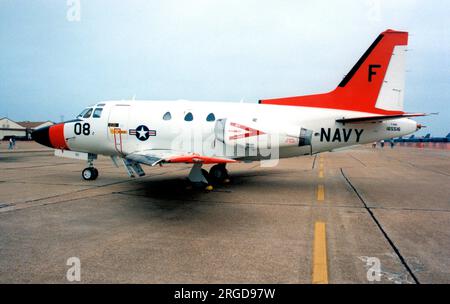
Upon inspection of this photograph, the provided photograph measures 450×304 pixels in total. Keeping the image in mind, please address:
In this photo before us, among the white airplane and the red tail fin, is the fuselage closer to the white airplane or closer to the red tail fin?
the white airplane

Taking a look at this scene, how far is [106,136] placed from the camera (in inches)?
520

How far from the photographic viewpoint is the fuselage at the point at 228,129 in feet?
37.1

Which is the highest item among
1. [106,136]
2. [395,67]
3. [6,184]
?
[395,67]

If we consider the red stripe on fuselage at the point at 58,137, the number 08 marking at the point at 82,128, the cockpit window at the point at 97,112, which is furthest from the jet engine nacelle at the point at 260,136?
the red stripe on fuselage at the point at 58,137

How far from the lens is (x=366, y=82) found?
11.9 metres

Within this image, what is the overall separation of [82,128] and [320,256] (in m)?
11.7

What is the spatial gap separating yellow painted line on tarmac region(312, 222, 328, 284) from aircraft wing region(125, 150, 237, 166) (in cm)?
369

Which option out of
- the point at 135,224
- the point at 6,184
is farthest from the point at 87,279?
the point at 6,184

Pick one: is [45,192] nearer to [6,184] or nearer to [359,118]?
[6,184]

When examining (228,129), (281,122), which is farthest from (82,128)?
(281,122)

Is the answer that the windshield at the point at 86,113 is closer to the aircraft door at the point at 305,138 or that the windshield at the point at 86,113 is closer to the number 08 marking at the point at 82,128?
the number 08 marking at the point at 82,128

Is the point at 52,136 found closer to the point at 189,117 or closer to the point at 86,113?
the point at 86,113

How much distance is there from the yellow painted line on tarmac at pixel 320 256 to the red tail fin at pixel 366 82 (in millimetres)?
6272
